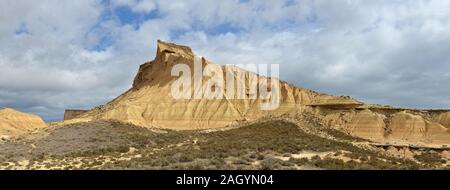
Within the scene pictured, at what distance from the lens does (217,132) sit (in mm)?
48625

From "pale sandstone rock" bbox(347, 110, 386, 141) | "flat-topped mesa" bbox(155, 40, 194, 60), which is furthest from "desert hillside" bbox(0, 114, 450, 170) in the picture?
"flat-topped mesa" bbox(155, 40, 194, 60)

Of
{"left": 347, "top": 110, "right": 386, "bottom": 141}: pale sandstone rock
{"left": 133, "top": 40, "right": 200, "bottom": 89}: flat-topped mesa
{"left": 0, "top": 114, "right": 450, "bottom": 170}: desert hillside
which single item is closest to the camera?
{"left": 0, "top": 114, "right": 450, "bottom": 170}: desert hillside

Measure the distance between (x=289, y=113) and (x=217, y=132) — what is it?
20.2 m

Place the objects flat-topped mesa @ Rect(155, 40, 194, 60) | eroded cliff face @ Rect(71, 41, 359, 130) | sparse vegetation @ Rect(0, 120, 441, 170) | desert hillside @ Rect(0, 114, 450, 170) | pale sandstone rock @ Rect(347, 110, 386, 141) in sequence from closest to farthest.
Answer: sparse vegetation @ Rect(0, 120, 441, 170)
desert hillside @ Rect(0, 114, 450, 170)
pale sandstone rock @ Rect(347, 110, 386, 141)
eroded cliff face @ Rect(71, 41, 359, 130)
flat-topped mesa @ Rect(155, 40, 194, 60)

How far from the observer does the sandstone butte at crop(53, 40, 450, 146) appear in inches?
2501

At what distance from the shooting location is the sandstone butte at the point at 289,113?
63.5 metres

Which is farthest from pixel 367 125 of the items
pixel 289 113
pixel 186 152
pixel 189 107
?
pixel 186 152

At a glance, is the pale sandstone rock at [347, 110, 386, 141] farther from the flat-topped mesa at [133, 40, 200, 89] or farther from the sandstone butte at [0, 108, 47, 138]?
the sandstone butte at [0, 108, 47, 138]

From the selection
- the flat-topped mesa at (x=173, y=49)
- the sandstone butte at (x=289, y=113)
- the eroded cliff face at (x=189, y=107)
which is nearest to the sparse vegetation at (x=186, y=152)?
the sandstone butte at (x=289, y=113)
